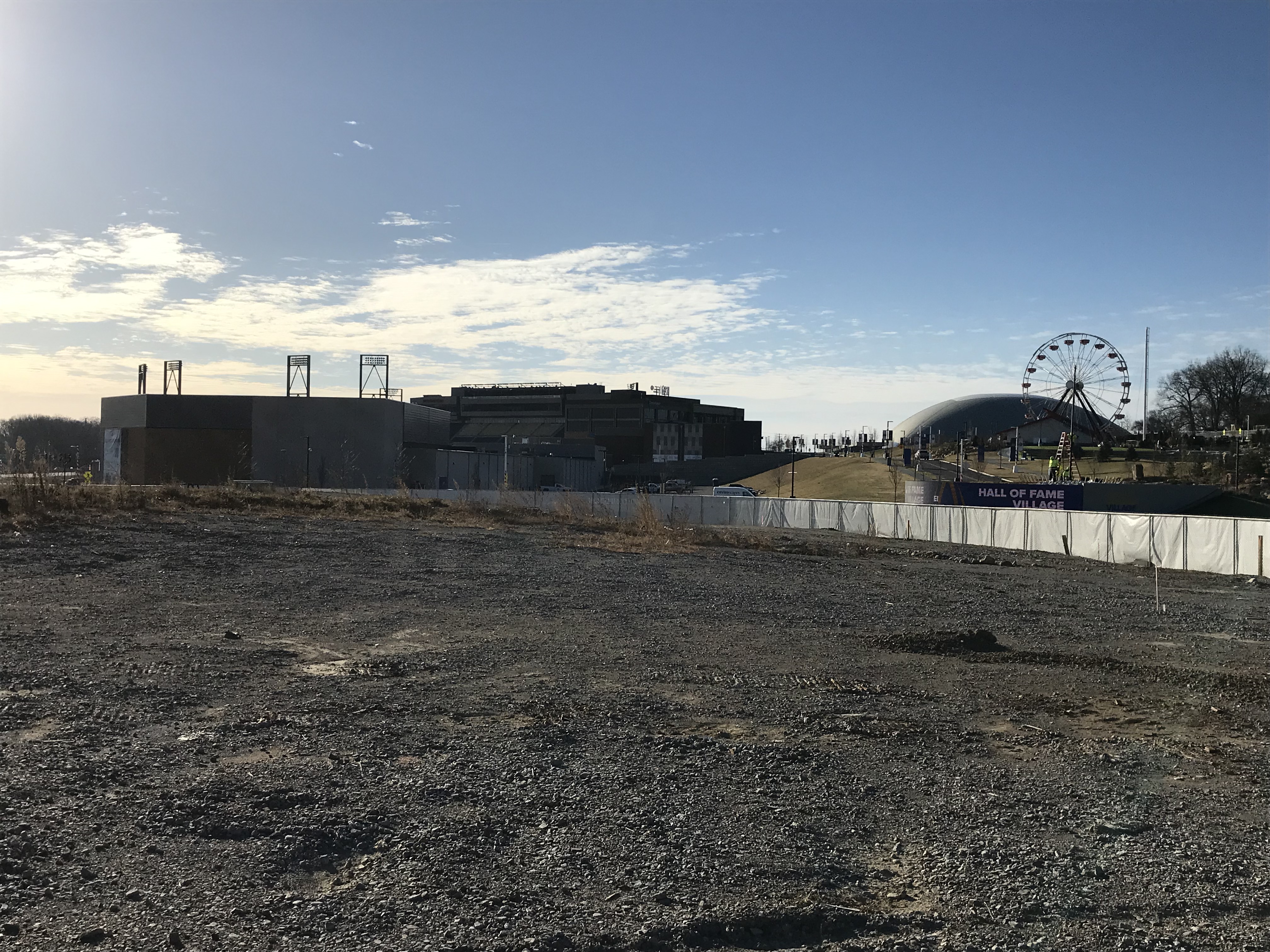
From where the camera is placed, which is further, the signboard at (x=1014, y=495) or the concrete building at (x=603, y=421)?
the concrete building at (x=603, y=421)

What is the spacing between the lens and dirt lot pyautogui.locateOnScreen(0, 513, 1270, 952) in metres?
4.76

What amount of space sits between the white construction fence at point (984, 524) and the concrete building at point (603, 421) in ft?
242

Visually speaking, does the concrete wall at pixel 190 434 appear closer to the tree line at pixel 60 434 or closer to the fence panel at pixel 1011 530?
the tree line at pixel 60 434

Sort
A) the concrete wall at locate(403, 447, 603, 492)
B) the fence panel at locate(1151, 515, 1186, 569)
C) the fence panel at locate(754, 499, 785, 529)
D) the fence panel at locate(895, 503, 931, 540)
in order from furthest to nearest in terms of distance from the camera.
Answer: the concrete wall at locate(403, 447, 603, 492), the fence panel at locate(754, 499, 785, 529), the fence panel at locate(895, 503, 931, 540), the fence panel at locate(1151, 515, 1186, 569)

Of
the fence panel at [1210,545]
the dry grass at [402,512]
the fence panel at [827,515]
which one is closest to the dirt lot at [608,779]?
the dry grass at [402,512]

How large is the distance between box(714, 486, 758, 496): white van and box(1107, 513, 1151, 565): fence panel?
27.2 metres

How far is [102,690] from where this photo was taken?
8.79m

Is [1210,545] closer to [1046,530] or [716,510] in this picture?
[1046,530]

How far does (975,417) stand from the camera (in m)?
180

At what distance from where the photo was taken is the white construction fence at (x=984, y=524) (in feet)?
93.5

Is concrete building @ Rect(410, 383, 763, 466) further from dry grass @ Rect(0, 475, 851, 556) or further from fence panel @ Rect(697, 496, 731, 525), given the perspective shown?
dry grass @ Rect(0, 475, 851, 556)

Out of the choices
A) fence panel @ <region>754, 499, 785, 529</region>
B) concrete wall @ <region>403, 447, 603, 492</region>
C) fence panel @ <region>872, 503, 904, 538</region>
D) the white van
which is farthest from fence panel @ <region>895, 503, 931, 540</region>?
concrete wall @ <region>403, 447, 603, 492</region>

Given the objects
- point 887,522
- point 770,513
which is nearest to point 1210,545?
point 887,522

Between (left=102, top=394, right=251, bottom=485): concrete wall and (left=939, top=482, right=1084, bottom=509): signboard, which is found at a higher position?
(left=102, top=394, right=251, bottom=485): concrete wall
